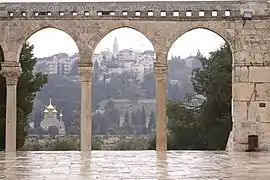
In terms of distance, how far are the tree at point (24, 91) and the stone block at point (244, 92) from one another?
11261mm

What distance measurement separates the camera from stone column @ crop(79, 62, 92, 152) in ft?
62.7

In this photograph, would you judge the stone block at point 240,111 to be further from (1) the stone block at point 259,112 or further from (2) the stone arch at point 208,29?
(2) the stone arch at point 208,29

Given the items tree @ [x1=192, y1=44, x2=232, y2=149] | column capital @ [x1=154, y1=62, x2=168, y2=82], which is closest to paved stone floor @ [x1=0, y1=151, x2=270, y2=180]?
column capital @ [x1=154, y1=62, x2=168, y2=82]

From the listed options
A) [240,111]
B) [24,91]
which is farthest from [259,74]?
[24,91]

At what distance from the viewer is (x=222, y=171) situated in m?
11.4

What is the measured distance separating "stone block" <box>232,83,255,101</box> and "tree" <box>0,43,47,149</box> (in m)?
11.3

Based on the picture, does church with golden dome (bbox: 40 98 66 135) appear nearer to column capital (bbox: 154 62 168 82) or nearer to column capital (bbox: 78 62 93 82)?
column capital (bbox: 78 62 93 82)

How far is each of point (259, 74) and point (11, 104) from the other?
28.1ft

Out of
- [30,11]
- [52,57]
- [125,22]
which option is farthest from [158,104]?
[52,57]

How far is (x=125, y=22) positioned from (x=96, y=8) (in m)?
1.11

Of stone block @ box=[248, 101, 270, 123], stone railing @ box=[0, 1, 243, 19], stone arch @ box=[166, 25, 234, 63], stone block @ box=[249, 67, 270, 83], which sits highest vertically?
stone railing @ box=[0, 1, 243, 19]

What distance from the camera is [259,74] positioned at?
19.0 meters

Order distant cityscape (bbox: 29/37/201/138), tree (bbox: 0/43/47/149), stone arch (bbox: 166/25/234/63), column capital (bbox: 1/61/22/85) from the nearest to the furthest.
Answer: stone arch (bbox: 166/25/234/63) → column capital (bbox: 1/61/22/85) → tree (bbox: 0/43/47/149) → distant cityscape (bbox: 29/37/201/138)

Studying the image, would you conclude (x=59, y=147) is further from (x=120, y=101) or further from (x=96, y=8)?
(x=96, y=8)
